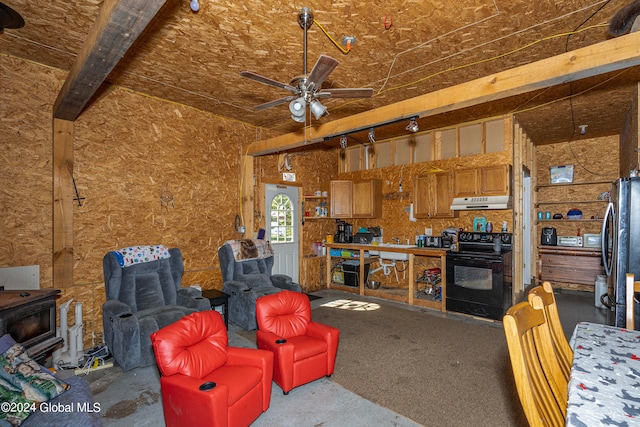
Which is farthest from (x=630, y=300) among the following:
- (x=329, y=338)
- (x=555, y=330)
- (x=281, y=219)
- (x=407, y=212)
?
(x=281, y=219)

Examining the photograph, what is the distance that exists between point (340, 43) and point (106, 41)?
6.20ft

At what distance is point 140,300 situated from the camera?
3619 millimetres

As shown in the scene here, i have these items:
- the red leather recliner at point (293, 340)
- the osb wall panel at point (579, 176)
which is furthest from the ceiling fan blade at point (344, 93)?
the osb wall panel at point (579, 176)

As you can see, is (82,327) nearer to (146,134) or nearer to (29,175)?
(29,175)

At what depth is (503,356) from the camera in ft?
11.1

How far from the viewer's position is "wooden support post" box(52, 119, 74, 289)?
348cm

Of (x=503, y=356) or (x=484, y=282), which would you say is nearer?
(x=503, y=356)

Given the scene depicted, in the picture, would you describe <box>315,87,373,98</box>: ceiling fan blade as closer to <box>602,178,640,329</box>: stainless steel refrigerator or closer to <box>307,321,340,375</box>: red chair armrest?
<box>307,321,340,375</box>: red chair armrest

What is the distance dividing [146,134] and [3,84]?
4.58 ft

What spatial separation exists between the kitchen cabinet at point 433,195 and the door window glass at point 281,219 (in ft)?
8.14

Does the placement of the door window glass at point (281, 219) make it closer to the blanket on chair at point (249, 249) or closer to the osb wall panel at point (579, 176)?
the blanket on chair at point (249, 249)

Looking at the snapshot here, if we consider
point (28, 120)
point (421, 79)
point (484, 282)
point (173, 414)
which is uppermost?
point (421, 79)

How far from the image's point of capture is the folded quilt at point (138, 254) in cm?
352

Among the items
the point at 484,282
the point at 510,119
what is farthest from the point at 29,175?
the point at 510,119
